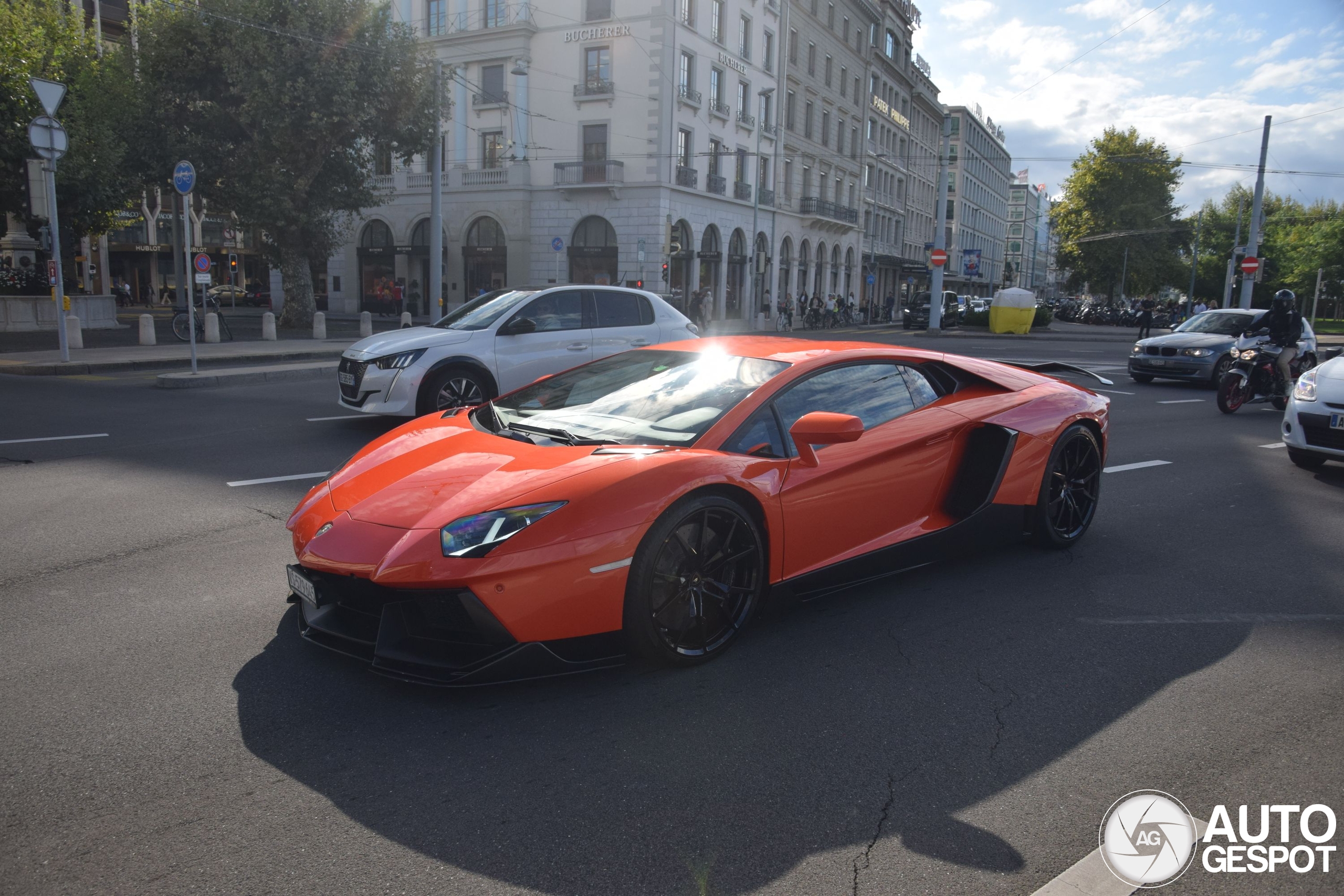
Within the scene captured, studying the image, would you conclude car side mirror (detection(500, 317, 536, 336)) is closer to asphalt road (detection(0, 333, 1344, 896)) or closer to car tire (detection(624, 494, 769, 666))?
asphalt road (detection(0, 333, 1344, 896))

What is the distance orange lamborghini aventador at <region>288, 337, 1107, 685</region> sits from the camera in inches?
A: 117

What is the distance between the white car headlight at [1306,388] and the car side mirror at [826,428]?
6.39 metres

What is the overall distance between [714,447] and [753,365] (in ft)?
2.30

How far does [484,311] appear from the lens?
31.4 feet

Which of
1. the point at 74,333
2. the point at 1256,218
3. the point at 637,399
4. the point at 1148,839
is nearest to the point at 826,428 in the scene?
the point at 637,399

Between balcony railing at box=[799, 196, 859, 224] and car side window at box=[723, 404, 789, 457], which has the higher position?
balcony railing at box=[799, 196, 859, 224]

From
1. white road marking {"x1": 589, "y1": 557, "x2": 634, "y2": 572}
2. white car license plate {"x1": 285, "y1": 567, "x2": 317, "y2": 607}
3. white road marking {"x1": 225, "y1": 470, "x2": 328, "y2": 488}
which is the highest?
white road marking {"x1": 589, "y1": 557, "x2": 634, "y2": 572}

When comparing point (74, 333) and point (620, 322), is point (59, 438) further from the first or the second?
point (74, 333)

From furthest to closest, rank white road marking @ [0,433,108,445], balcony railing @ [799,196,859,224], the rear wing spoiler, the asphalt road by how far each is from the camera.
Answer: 1. balcony railing @ [799,196,859,224]
2. white road marking @ [0,433,108,445]
3. the rear wing spoiler
4. the asphalt road

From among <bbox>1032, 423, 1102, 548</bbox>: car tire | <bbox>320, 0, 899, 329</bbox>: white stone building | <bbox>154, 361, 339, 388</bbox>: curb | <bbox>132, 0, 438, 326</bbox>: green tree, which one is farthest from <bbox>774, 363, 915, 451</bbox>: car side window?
<bbox>320, 0, 899, 329</bbox>: white stone building

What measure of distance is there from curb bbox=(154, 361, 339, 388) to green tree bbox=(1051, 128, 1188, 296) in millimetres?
68967

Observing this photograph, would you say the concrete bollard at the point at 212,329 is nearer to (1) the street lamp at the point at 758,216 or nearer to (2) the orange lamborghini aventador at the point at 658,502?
(2) the orange lamborghini aventador at the point at 658,502

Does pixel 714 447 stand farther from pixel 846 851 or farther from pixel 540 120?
pixel 540 120

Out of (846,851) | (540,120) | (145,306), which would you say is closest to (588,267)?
(540,120)
